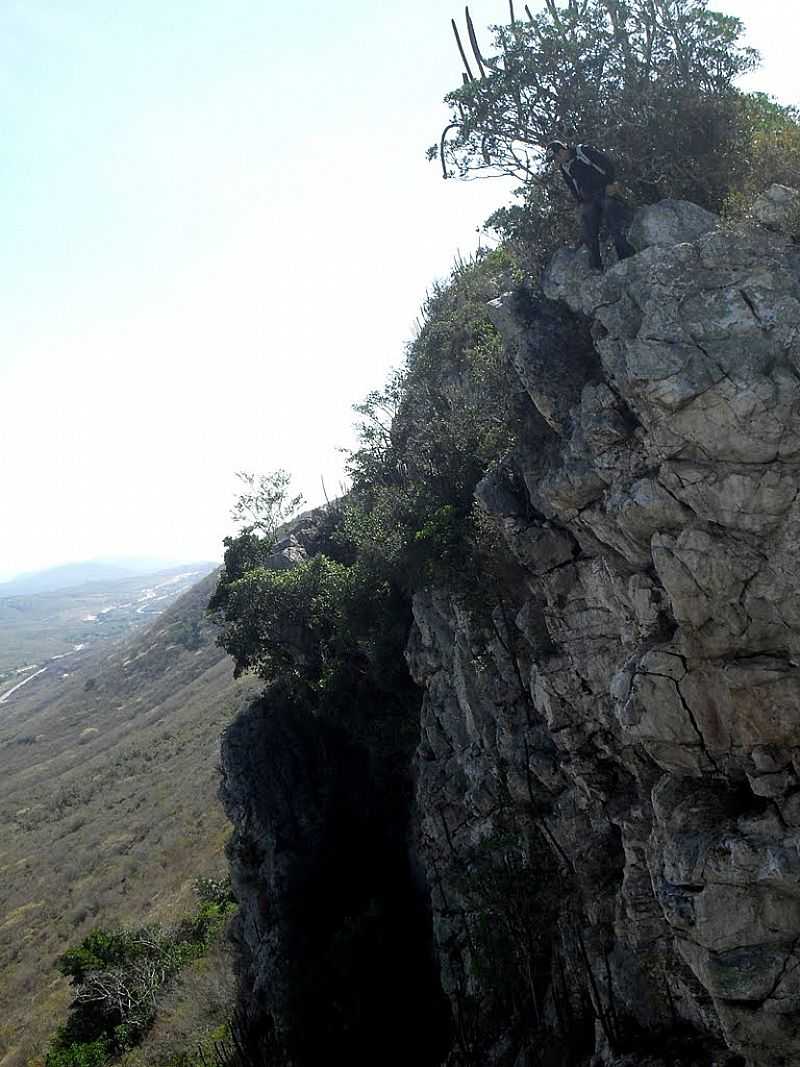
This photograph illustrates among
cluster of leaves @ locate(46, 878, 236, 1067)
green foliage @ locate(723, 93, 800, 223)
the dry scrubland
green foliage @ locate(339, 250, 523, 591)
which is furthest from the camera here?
the dry scrubland

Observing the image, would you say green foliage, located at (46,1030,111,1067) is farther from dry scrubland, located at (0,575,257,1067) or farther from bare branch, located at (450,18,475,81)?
bare branch, located at (450,18,475,81)

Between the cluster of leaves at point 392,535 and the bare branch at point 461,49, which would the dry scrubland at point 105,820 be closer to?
the cluster of leaves at point 392,535

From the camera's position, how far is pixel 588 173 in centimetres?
1869

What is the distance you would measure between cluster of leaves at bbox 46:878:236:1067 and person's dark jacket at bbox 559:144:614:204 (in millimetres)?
37633

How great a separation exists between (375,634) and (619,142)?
20532 mm

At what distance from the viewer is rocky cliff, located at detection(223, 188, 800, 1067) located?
14398 mm

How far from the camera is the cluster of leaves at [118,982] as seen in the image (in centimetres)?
3397

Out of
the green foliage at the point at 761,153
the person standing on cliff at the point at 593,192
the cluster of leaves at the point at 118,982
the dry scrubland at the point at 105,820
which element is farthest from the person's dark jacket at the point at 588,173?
the dry scrubland at the point at 105,820

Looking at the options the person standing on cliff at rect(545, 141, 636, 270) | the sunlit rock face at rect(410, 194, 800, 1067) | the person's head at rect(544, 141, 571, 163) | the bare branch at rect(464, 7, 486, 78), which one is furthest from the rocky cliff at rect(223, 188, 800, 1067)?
the bare branch at rect(464, 7, 486, 78)

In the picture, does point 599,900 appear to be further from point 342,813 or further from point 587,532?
point 342,813

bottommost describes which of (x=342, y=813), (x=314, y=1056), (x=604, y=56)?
(x=314, y=1056)

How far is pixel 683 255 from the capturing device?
15633mm

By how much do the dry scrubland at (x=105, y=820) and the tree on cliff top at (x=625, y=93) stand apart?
126 ft

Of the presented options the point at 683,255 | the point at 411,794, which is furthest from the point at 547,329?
the point at 411,794
